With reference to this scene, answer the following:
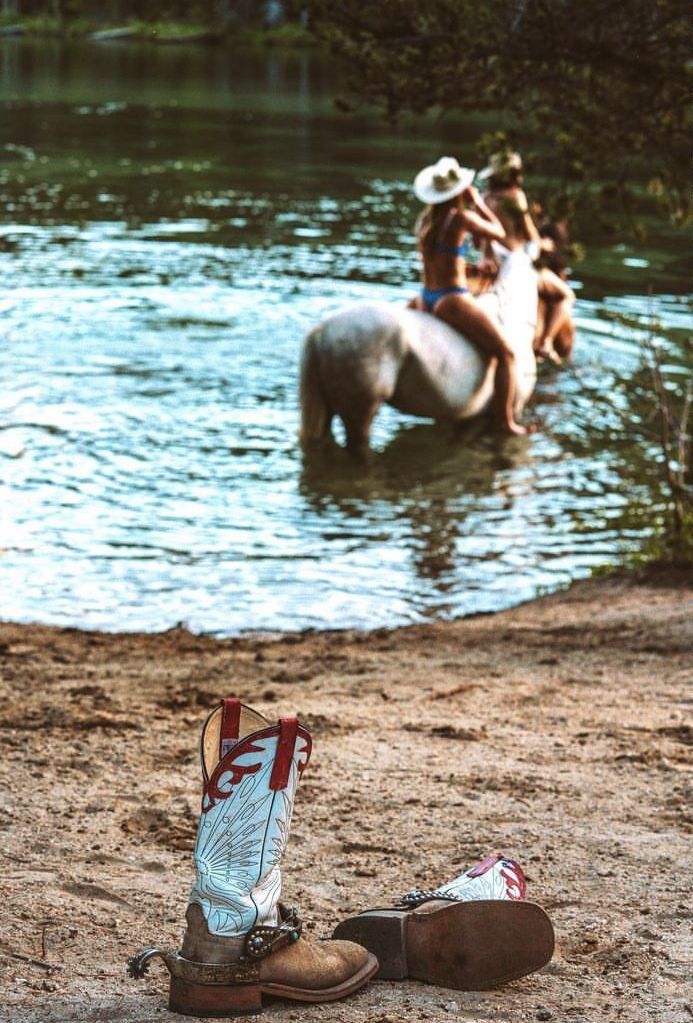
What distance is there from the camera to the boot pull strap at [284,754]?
3.38 metres

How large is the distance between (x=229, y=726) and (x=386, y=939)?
610 millimetres

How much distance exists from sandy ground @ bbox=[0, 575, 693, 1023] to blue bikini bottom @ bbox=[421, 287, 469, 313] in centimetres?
459

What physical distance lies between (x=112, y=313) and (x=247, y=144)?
57.7 feet

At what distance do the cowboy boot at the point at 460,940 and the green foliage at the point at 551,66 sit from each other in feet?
12.6

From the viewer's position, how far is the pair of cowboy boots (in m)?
3.29

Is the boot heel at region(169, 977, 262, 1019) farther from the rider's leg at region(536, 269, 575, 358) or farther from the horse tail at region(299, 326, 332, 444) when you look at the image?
the rider's leg at region(536, 269, 575, 358)

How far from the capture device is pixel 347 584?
8.91m

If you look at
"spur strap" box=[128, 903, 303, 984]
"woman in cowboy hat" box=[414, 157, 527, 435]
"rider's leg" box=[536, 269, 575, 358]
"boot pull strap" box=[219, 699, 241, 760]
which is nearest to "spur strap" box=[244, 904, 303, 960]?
"spur strap" box=[128, 903, 303, 984]

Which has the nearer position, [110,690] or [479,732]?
[479,732]

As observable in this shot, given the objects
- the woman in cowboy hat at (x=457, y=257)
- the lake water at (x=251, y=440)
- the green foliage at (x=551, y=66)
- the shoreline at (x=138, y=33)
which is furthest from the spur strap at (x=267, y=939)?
the shoreline at (x=138, y=33)

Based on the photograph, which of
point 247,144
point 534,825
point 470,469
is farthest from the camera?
point 247,144

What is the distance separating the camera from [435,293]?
11914mm

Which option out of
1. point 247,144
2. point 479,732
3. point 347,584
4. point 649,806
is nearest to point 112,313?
point 347,584

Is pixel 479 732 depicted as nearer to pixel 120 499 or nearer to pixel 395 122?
pixel 395 122
